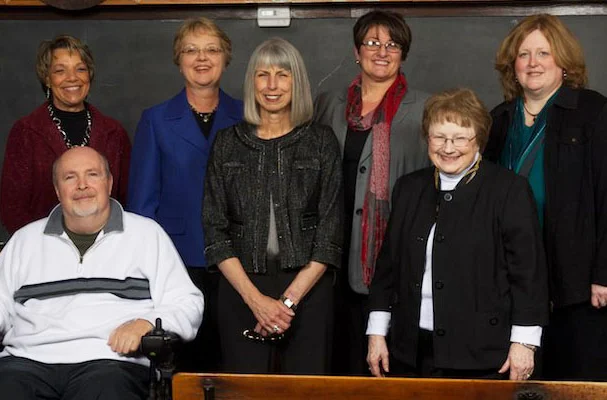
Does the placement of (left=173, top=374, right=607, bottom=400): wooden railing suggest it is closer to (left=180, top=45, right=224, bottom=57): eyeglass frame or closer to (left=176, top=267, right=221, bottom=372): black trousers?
(left=176, top=267, right=221, bottom=372): black trousers

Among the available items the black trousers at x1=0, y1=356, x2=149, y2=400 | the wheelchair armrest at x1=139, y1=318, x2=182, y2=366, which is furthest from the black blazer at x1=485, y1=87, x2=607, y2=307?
the black trousers at x1=0, y1=356, x2=149, y2=400

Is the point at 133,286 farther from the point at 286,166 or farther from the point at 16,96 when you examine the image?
the point at 16,96

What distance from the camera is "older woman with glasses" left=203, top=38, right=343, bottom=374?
3660mm

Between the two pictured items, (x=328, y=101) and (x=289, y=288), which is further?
(x=328, y=101)

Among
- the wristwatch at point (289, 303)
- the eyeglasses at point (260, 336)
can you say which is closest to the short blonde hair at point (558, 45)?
the wristwatch at point (289, 303)

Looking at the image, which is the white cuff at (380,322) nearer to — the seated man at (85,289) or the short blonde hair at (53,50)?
the seated man at (85,289)

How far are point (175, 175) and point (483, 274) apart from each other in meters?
1.28

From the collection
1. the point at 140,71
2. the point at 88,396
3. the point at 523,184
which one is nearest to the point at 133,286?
the point at 88,396

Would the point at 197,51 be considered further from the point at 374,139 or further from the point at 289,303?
the point at 289,303

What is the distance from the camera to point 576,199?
3.58 meters

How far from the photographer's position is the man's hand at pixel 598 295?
11.7 ft

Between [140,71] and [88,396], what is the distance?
238 centimetres

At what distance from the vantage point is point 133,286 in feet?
11.7

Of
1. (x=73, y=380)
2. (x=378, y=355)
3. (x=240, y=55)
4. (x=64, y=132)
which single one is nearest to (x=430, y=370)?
(x=378, y=355)
